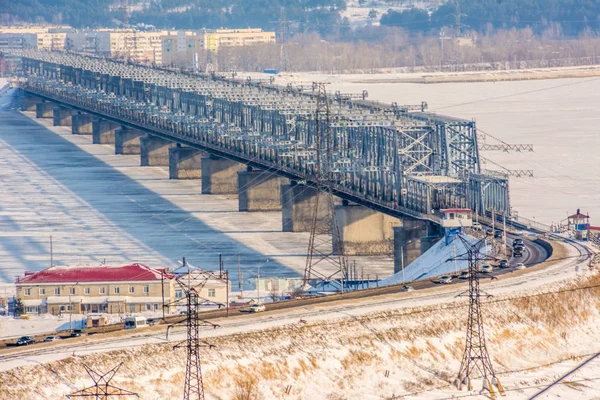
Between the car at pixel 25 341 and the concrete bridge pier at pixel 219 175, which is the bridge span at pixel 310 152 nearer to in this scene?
the concrete bridge pier at pixel 219 175

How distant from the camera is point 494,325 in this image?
59.1 metres

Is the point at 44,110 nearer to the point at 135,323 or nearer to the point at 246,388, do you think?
the point at 135,323

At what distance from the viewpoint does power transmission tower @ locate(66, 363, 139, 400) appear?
48562 mm

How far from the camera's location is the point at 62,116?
183250mm

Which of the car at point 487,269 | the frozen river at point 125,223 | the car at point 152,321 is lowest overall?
the frozen river at point 125,223

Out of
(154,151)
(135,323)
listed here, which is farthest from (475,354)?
(154,151)

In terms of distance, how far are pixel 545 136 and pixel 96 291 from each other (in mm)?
73803

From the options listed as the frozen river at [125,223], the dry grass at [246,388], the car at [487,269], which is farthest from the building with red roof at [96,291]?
the car at [487,269]

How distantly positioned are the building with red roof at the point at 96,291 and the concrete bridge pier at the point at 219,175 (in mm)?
46096

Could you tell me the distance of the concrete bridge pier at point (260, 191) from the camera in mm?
102938

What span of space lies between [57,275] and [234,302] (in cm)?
769

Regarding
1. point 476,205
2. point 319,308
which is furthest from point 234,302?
point 476,205

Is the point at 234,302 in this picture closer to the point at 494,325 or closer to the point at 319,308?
the point at 319,308

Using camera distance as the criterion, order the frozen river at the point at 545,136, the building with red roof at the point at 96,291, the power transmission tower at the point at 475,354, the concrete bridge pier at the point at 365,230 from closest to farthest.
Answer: the power transmission tower at the point at 475,354
the building with red roof at the point at 96,291
the concrete bridge pier at the point at 365,230
the frozen river at the point at 545,136
